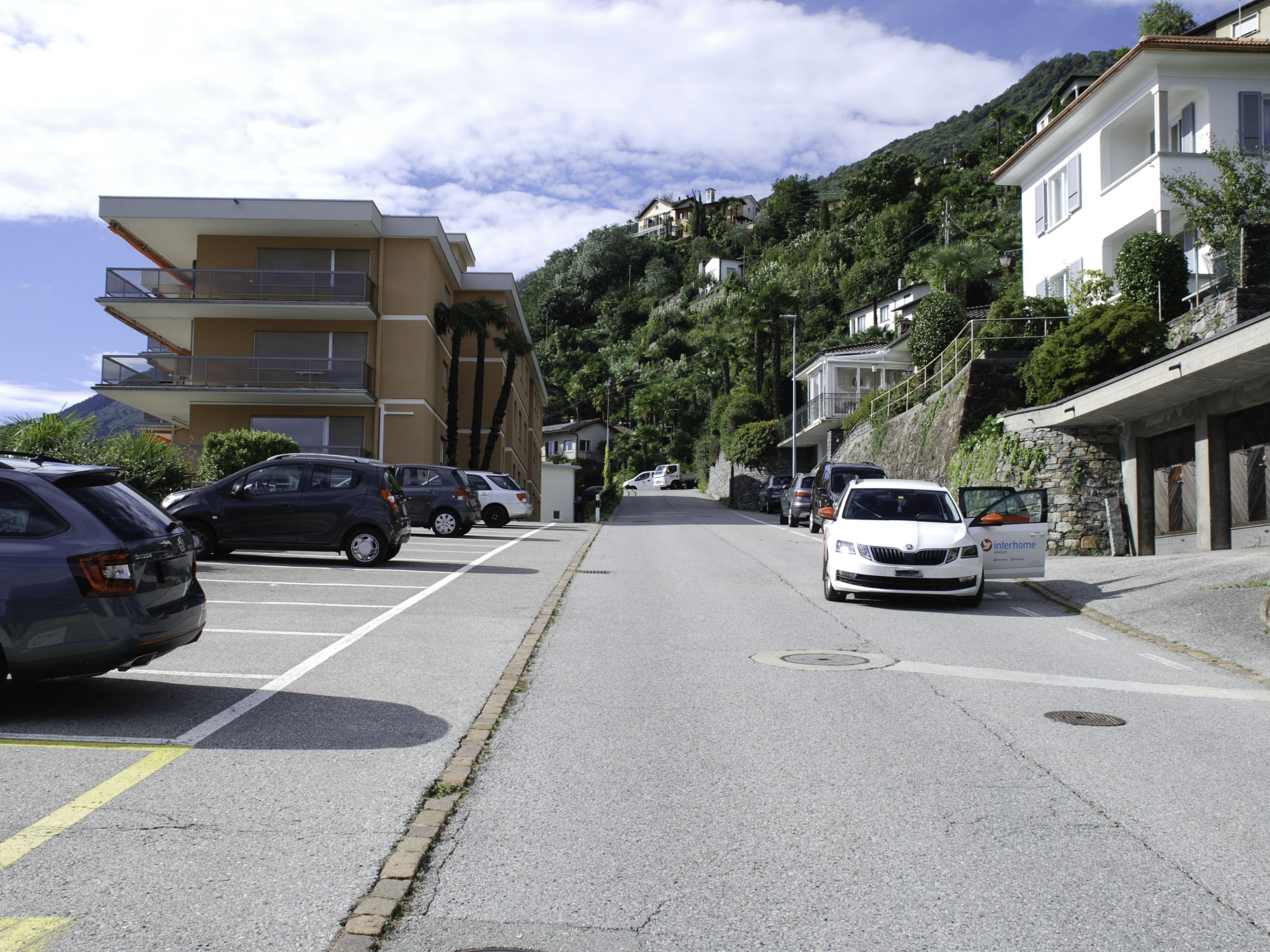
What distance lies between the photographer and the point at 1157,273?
84.9 feet

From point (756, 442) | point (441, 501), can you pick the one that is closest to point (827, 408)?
point (756, 442)

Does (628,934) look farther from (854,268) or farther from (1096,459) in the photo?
(854,268)

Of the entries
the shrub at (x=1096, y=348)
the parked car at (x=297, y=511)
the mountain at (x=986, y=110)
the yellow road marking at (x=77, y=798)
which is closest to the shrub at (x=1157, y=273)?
the shrub at (x=1096, y=348)

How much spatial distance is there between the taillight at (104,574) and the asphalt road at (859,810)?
7.94 ft

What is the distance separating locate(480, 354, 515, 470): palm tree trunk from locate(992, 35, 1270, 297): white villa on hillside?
21.6 metres

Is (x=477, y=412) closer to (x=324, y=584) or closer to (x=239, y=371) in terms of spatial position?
(x=239, y=371)

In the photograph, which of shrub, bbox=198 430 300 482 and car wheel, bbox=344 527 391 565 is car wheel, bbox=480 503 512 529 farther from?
car wheel, bbox=344 527 391 565

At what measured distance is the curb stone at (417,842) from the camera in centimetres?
356

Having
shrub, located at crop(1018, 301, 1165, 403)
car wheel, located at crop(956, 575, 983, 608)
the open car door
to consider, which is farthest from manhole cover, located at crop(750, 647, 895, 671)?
shrub, located at crop(1018, 301, 1165, 403)

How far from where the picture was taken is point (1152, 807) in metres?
5.14

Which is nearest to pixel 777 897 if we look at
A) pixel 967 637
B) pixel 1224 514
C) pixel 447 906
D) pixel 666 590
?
pixel 447 906

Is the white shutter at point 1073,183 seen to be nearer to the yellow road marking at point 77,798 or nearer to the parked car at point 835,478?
the parked car at point 835,478

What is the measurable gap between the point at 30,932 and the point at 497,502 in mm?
27566

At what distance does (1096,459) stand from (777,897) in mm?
19793
